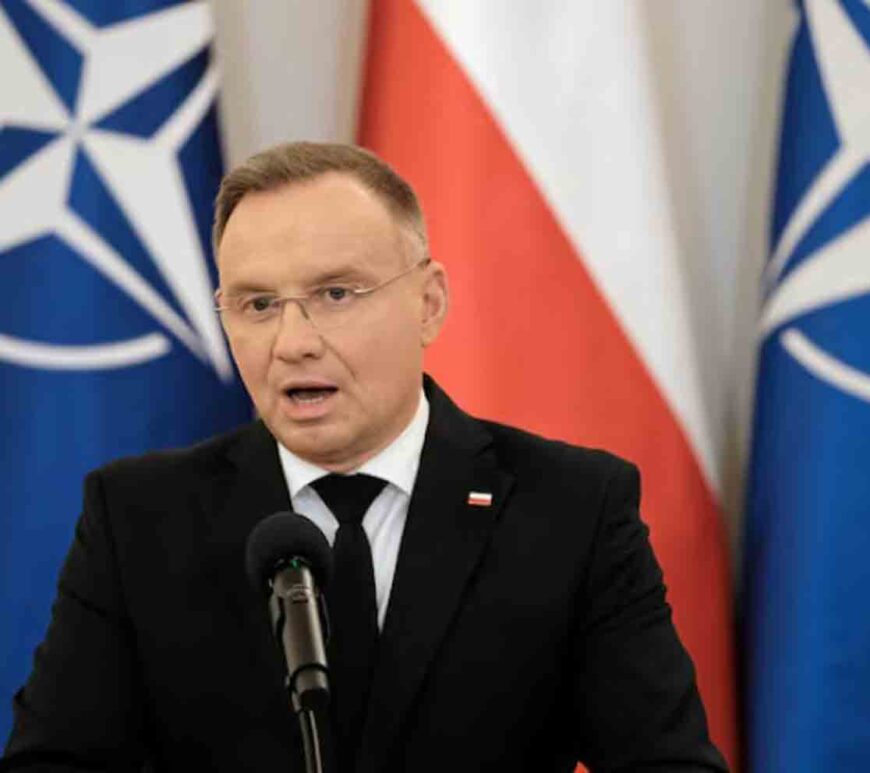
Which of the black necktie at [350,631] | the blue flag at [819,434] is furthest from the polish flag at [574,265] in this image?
the black necktie at [350,631]

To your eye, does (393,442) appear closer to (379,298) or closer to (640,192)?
(379,298)

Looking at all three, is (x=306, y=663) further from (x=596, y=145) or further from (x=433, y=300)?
(x=596, y=145)

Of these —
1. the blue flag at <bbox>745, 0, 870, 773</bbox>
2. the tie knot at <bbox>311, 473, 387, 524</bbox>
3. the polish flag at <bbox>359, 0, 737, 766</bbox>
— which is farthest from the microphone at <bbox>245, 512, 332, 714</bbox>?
the blue flag at <bbox>745, 0, 870, 773</bbox>

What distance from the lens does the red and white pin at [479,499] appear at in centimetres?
182

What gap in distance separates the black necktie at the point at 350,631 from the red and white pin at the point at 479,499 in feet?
0.50

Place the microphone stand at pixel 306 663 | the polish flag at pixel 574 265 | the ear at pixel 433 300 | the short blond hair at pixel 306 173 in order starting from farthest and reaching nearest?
the polish flag at pixel 574 265
the ear at pixel 433 300
the short blond hair at pixel 306 173
the microphone stand at pixel 306 663

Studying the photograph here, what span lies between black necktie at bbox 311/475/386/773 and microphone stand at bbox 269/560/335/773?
16.9 inches

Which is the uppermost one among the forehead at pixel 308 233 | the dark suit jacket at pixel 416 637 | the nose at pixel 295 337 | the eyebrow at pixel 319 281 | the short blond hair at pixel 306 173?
the short blond hair at pixel 306 173

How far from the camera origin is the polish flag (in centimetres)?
256

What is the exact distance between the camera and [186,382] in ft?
8.49

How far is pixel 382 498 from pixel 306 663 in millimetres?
695

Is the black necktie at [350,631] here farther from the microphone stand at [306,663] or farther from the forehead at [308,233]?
the microphone stand at [306,663]

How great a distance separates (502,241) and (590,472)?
78 cm

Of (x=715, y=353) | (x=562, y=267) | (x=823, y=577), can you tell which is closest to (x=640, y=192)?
(x=562, y=267)
